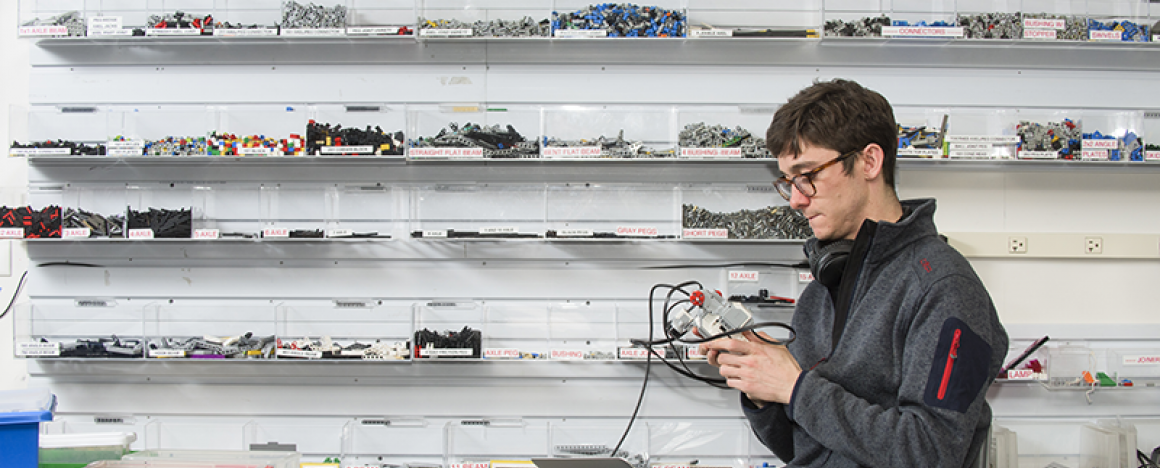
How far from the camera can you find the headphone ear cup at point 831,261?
112cm

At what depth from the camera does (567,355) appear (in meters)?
2.22

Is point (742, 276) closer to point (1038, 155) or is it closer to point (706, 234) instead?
point (706, 234)

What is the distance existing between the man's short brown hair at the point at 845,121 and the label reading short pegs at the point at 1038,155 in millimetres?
1566

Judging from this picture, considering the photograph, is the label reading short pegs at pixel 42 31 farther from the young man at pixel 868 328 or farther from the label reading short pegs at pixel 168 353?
the young man at pixel 868 328

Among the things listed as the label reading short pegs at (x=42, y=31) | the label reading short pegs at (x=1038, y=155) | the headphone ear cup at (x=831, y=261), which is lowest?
the headphone ear cup at (x=831, y=261)

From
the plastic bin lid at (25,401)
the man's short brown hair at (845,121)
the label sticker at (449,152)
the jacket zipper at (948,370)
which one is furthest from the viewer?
the label sticker at (449,152)

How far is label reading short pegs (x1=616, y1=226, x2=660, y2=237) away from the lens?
218cm

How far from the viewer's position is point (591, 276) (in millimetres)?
2406

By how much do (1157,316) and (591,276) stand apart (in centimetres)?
240

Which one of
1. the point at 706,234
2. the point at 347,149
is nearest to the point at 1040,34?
the point at 706,234

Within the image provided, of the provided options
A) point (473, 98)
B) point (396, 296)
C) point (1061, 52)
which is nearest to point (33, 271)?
point (396, 296)

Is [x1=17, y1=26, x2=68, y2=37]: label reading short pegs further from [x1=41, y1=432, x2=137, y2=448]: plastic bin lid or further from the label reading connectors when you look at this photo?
[x1=41, y1=432, x2=137, y2=448]: plastic bin lid

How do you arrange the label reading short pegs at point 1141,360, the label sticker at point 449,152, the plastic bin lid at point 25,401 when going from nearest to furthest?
the plastic bin lid at point 25,401, the label sticker at point 449,152, the label reading short pegs at point 1141,360

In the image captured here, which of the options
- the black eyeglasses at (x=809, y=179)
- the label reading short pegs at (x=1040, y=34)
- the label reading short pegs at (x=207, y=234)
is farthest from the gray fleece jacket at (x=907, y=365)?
the label reading short pegs at (x=207, y=234)
